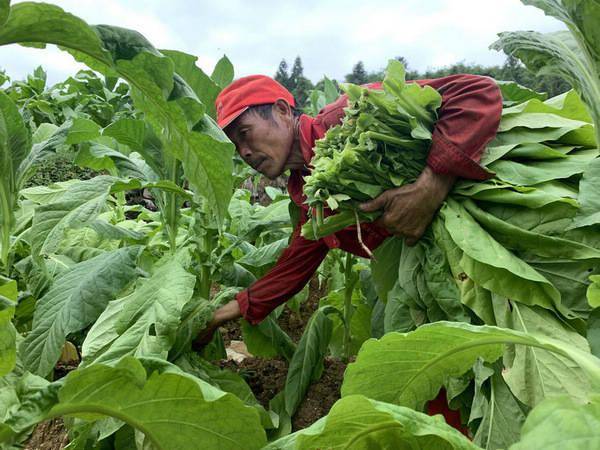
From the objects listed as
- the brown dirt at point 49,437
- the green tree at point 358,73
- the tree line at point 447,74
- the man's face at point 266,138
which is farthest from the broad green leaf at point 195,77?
the green tree at point 358,73

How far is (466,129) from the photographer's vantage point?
1535mm

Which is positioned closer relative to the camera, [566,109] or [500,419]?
[500,419]

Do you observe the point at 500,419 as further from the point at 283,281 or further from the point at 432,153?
the point at 283,281

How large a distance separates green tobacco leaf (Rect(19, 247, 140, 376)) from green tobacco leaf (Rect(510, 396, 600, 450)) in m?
1.51

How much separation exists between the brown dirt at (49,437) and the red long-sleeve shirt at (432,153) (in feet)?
2.42

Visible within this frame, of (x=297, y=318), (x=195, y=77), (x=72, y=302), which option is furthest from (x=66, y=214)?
(x=297, y=318)

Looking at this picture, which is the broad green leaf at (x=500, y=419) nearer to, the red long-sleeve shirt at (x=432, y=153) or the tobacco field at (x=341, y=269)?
the tobacco field at (x=341, y=269)

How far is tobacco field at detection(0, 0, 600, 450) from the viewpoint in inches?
36.2

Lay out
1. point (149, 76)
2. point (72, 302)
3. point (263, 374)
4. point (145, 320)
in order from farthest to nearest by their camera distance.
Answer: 1. point (263, 374)
2. point (72, 302)
3. point (145, 320)
4. point (149, 76)

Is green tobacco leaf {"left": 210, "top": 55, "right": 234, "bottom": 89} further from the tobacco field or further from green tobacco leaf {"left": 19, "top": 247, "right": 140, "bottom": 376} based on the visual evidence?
green tobacco leaf {"left": 19, "top": 247, "right": 140, "bottom": 376}

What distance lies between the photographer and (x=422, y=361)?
106cm

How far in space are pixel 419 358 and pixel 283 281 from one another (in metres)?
1.08

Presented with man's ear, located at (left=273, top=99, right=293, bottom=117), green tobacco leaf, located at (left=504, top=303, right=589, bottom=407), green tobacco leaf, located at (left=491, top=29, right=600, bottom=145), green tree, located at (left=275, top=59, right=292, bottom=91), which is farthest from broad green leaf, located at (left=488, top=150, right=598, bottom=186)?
green tree, located at (left=275, top=59, right=292, bottom=91)

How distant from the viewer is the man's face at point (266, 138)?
2.03 metres
